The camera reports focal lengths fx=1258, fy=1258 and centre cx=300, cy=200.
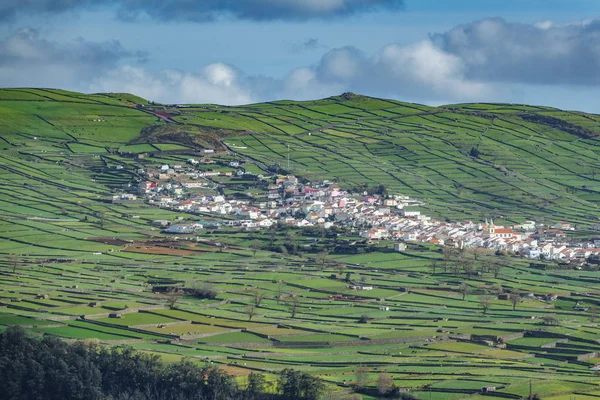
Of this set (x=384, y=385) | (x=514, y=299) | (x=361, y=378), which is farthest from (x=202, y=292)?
(x=384, y=385)

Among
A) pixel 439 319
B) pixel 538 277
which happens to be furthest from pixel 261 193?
pixel 439 319

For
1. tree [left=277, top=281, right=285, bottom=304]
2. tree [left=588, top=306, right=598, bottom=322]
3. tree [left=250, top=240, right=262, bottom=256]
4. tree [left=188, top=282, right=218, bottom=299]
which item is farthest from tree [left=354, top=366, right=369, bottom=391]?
tree [left=250, top=240, right=262, bottom=256]

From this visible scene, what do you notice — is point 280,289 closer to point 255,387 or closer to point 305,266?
point 305,266

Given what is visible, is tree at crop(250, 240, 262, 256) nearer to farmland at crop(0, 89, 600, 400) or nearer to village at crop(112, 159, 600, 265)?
farmland at crop(0, 89, 600, 400)

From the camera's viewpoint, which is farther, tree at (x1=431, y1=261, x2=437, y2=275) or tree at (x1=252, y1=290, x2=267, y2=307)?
tree at (x1=431, y1=261, x2=437, y2=275)

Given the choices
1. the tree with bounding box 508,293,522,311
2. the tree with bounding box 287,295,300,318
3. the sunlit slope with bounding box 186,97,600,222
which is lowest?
the tree with bounding box 287,295,300,318

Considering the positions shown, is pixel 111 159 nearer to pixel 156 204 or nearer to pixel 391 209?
pixel 156 204

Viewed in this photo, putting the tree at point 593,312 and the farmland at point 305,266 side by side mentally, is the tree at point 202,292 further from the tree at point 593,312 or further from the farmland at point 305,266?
the tree at point 593,312
